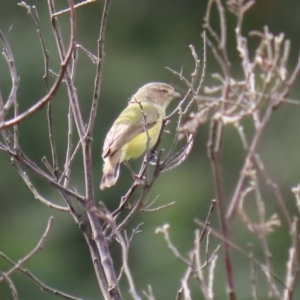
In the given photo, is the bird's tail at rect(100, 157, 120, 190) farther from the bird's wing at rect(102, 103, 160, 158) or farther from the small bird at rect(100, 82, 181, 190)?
the bird's wing at rect(102, 103, 160, 158)

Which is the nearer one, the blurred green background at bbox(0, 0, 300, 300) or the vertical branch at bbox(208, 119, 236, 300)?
the vertical branch at bbox(208, 119, 236, 300)

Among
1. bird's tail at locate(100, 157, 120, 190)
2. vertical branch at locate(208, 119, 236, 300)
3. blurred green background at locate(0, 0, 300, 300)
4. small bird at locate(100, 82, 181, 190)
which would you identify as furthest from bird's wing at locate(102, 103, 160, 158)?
blurred green background at locate(0, 0, 300, 300)

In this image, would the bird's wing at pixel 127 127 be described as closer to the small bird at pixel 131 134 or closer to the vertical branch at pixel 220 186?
the small bird at pixel 131 134

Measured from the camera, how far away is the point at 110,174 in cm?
589

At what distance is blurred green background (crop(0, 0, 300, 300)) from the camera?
13.6 m

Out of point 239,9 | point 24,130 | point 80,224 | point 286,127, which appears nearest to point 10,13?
point 24,130

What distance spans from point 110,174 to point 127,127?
72 centimetres

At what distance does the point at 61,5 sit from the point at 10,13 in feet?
2.51

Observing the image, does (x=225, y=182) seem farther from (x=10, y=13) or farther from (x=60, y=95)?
(x=10, y=13)

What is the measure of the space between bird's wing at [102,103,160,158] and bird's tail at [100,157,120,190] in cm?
10

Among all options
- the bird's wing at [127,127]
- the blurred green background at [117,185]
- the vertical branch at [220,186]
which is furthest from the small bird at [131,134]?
the blurred green background at [117,185]

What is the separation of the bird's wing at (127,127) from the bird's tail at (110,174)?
101 mm

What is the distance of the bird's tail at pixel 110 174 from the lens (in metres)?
5.74

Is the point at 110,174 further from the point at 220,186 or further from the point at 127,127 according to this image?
the point at 220,186
